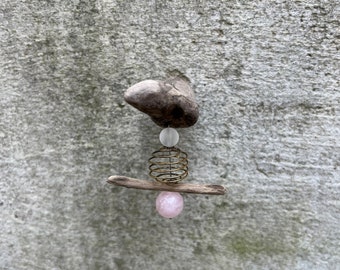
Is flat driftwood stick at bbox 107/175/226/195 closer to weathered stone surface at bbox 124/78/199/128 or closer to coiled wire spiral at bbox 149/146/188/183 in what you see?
coiled wire spiral at bbox 149/146/188/183

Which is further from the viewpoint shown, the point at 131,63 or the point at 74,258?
the point at 74,258

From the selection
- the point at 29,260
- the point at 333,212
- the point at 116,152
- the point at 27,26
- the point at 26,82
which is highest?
the point at 27,26

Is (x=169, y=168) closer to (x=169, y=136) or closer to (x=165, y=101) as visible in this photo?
(x=169, y=136)

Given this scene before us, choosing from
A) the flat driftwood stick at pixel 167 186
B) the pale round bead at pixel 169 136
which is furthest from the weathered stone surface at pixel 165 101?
the flat driftwood stick at pixel 167 186

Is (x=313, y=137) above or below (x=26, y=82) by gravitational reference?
below

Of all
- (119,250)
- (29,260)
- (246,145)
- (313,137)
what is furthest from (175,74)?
(29,260)

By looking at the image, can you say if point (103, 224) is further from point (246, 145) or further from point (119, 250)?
point (246, 145)
